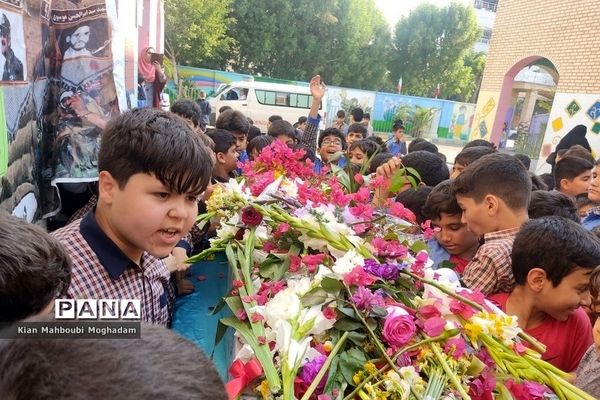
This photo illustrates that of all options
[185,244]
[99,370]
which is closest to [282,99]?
[185,244]

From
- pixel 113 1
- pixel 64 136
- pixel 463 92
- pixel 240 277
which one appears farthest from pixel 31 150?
pixel 463 92

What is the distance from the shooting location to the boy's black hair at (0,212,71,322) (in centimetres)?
92

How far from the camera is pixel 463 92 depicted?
107 feet

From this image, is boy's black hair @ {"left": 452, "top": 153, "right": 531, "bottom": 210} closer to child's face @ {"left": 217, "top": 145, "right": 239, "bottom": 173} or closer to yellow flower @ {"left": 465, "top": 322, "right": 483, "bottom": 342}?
yellow flower @ {"left": 465, "top": 322, "right": 483, "bottom": 342}

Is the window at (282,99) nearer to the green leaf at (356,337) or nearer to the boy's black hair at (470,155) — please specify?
the boy's black hair at (470,155)

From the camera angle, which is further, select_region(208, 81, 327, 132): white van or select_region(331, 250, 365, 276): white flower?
select_region(208, 81, 327, 132): white van

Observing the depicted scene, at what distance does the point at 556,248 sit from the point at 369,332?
103 cm

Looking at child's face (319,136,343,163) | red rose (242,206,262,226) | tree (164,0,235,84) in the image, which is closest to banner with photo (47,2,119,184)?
red rose (242,206,262,226)

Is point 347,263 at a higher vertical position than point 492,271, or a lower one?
higher

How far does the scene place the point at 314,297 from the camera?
1.21 meters

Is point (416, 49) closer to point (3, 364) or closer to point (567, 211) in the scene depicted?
point (567, 211)

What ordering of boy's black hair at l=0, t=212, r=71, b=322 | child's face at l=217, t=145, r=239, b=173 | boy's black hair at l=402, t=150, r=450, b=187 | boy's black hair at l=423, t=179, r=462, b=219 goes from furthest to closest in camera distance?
child's face at l=217, t=145, r=239, b=173 < boy's black hair at l=402, t=150, r=450, b=187 < boy's black hair at l=423, t=179, r=462, b=219 < boy's black hair at l=0, t=212, r=71, b=322

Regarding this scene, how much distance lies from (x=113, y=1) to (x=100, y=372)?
2.53m

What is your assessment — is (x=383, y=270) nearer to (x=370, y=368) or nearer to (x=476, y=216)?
(x=370, y=368)
